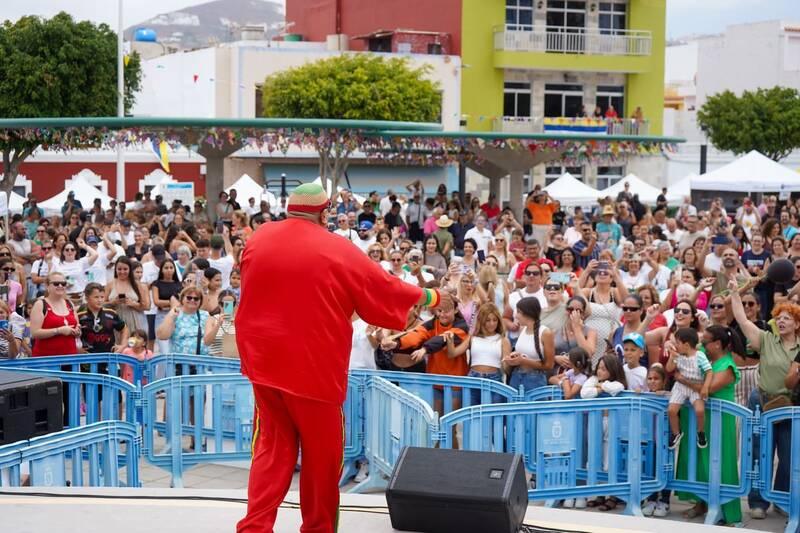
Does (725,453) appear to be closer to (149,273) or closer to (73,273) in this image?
(149,273)

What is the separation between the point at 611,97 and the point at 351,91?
523 inches

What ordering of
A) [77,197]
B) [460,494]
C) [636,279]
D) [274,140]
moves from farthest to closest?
[77,197] → [274,140] → [636,279] → [460,494]

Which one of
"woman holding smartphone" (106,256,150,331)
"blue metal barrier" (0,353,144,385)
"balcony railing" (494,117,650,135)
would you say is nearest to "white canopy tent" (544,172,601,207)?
"balcony railing" (494,117,650,135)

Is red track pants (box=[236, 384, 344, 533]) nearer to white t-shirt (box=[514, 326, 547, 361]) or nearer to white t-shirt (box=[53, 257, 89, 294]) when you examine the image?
white t-shirt (box=[514, 326, 547, 361])

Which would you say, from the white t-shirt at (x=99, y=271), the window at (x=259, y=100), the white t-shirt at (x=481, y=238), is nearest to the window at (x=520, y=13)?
the window at (x=259, y=100)

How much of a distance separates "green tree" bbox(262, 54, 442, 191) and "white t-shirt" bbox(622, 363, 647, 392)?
36700 millimetres

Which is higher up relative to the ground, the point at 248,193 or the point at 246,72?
the point at 246,72

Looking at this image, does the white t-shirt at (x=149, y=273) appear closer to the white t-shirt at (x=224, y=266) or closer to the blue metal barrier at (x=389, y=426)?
the white t-shirt at (x=224, y=266)

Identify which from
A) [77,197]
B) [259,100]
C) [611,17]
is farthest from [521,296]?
[611,17]

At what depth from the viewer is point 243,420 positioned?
8.81m

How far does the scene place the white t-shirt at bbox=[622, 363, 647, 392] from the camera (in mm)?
8766

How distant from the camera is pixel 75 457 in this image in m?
6.81

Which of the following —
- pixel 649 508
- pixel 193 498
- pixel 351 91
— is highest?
pixel 351 91

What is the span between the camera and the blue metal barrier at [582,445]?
25.9 ft
